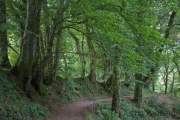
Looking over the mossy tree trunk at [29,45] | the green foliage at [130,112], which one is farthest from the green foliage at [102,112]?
the mossy tree trunk at [29,45]

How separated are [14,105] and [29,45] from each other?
320 cm

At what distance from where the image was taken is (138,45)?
8539 millimetres

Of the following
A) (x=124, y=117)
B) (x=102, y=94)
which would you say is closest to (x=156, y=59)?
(x=124, y=117)

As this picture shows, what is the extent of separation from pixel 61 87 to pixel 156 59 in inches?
298

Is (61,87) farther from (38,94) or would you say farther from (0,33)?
(0,33)

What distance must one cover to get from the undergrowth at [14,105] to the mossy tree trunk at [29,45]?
0.50 metres

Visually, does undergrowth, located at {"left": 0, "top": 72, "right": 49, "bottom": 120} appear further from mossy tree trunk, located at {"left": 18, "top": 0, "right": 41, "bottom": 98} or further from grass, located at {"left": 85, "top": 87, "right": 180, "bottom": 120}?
grass, located at {"left": 85, "top": 87, "right": 180, "bottom": 120}

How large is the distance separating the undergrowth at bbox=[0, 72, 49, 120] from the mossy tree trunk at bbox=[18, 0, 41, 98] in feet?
1.63

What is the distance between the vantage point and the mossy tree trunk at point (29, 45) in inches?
348

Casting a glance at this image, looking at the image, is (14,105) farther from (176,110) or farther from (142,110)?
(176,110)

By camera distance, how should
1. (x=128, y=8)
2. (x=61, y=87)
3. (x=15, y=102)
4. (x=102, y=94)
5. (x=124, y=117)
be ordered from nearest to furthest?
(x=15, y=102) < (x=128, y=8) < (x=124, y=117) < (x=61, y=87) < (x=102, y=94)

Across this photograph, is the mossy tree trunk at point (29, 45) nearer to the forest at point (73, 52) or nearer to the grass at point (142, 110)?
the forest at point (73, 52)

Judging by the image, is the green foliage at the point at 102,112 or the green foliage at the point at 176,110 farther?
the green foliage at the point at 176,110

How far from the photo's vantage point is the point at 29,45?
9.13 meters
